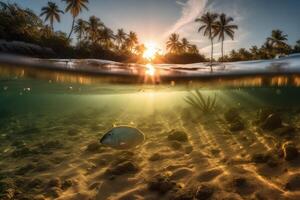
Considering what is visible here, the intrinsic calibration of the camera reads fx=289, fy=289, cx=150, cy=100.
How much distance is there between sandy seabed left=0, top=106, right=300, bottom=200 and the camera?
265 inches

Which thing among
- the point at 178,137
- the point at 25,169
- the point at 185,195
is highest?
the point at 178,137

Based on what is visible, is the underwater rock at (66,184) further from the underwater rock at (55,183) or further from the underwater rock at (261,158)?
the underwater rock at (261,158)

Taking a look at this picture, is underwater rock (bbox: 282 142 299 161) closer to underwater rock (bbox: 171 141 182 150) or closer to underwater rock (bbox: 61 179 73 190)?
underwater rock (bbox: 171 141 182 150)

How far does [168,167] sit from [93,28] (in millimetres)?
67128

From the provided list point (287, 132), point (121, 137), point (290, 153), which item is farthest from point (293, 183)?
point (121, 137)

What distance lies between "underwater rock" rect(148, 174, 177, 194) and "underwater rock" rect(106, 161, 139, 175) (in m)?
1.19

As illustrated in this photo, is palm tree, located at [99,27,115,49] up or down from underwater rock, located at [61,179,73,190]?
up

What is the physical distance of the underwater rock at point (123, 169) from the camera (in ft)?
27.2

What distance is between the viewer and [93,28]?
71000 millimetres

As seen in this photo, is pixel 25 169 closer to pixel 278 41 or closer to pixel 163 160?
pixel 163 160

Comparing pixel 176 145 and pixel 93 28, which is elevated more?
pixel 93 28

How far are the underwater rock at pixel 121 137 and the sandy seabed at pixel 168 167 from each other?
0.33 meters

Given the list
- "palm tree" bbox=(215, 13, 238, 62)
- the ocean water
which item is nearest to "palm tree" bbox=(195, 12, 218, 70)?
"palm tree" bbox=(215, 13, 238, 62)

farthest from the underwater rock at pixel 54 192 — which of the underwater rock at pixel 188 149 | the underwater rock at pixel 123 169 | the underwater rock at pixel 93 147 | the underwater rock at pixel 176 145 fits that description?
the underwater rock at pixel 176 145
